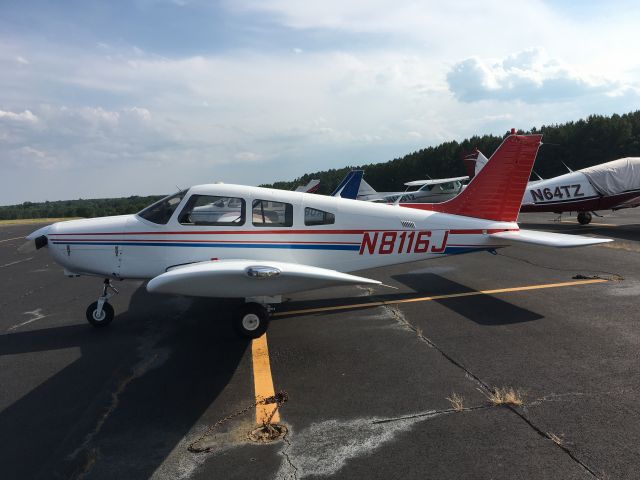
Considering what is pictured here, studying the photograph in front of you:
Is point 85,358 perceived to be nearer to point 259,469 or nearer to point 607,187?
point 259,469

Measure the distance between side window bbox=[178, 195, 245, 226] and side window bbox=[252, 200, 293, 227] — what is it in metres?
0.21

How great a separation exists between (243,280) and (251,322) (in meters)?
0.73

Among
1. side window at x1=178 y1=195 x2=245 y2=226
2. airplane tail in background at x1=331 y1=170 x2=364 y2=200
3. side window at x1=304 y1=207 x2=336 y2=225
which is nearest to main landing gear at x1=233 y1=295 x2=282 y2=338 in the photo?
side window at x1=178 y1=195 x2=245 y2=226

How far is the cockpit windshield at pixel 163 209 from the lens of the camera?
19.7 feet

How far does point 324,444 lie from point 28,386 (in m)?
3.45

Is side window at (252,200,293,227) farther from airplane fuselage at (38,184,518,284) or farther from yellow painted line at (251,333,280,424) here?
yellow painted line at (251,333,280,424)

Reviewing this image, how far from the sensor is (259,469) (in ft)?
9.78

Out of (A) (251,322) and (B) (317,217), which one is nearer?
(A) (251,322)

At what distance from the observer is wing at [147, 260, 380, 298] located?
4.78 meters

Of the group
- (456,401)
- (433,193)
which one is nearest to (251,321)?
(456,401)

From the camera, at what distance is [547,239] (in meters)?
6.27

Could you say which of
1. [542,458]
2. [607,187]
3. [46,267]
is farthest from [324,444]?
[607,187]

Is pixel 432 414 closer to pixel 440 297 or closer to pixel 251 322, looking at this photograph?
pixel 251 322

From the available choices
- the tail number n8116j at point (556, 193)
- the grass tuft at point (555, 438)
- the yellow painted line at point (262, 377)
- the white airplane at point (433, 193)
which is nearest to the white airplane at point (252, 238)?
the yellow painted line at point (262, 377)
